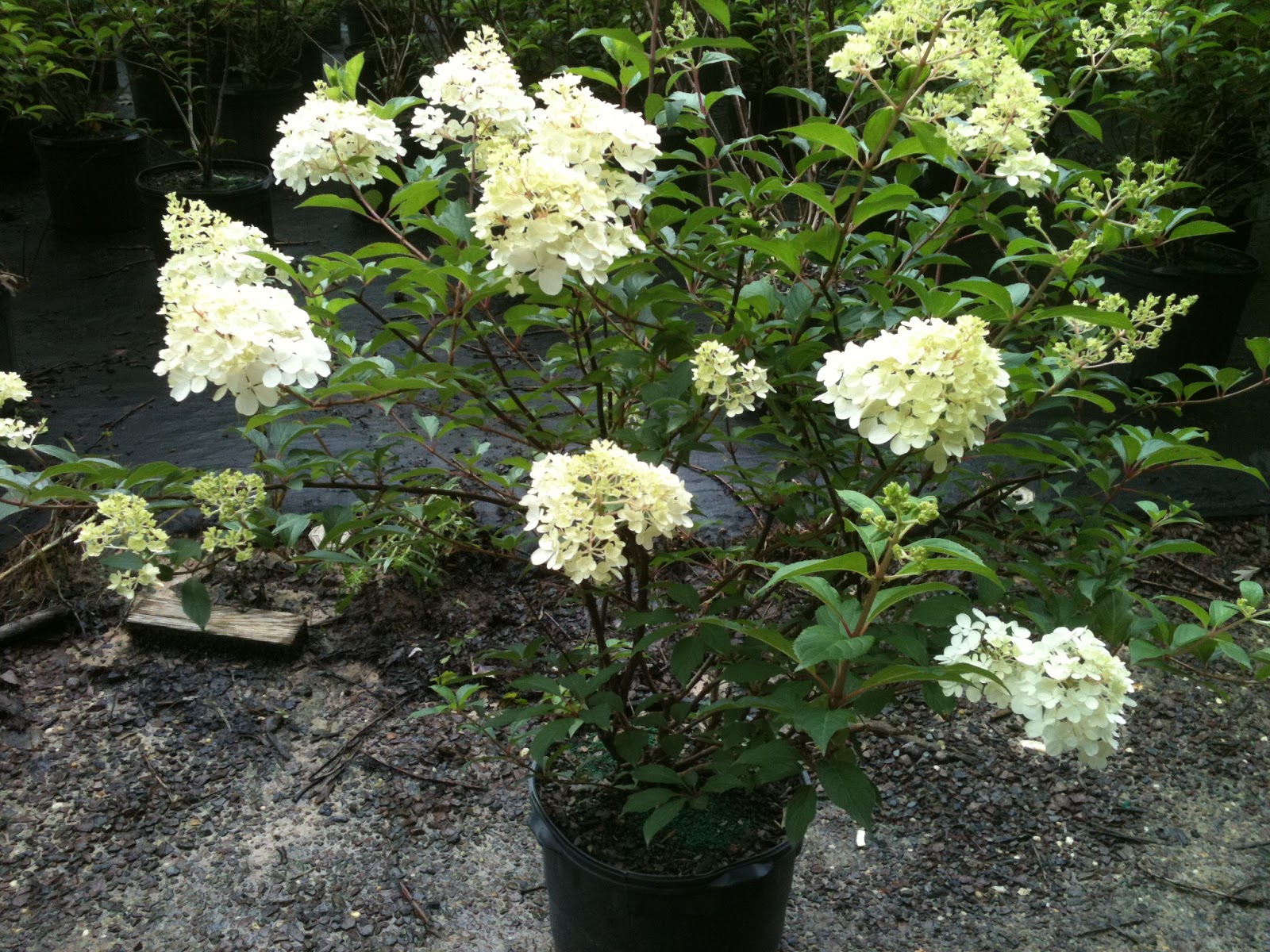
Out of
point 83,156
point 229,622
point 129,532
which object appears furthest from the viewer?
point 83,156

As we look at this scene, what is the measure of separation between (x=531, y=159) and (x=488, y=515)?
2184 mm

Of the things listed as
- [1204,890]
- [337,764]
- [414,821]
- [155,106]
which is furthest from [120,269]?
[1204,890]

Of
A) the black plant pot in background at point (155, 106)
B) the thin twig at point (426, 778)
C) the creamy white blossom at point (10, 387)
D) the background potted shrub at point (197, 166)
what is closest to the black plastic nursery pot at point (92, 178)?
the background potted shrub at point (197, 166)

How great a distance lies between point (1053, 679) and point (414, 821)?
5.03 ft

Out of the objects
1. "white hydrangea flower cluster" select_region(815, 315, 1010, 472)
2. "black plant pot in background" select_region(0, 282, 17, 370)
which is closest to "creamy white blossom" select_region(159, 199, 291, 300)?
"white hydrangea flower cluster" select_region(815, 315, 1010, 472)

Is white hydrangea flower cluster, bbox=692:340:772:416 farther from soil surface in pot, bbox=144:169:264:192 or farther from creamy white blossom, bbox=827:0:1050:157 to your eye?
soil surface in pot, bbox=144:169:264:192

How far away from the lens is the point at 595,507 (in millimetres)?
1132

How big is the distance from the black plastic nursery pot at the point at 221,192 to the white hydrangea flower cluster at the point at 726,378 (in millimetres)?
3419

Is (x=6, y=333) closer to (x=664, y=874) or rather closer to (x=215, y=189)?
(x=215, y=189)

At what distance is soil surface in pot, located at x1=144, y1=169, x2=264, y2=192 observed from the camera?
4.47m

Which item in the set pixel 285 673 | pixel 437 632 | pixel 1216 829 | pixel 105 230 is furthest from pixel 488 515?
pixel 105 230

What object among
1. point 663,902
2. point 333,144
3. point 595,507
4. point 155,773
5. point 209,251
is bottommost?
point 155,773

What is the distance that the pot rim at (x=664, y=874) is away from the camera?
1602 mm

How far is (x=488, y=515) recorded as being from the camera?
321 centimetres
